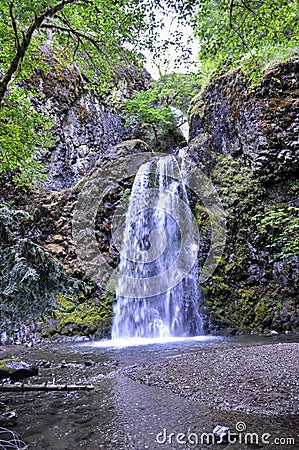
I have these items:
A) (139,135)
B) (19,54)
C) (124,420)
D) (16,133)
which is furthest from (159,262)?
(139,135)

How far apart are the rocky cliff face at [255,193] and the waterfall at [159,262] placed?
2.27 feet

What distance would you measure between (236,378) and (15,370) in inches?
121

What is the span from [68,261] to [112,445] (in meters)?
9.41

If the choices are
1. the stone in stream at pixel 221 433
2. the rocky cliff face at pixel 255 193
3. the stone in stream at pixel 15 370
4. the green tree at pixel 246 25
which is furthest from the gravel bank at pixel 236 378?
the green tree at pixel 246 25

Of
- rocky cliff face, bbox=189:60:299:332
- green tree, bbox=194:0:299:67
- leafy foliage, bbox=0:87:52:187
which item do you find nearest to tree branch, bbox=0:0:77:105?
leafy foliage, bbox=0:87:52:187

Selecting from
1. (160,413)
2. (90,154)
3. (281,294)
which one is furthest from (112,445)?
(90,154)

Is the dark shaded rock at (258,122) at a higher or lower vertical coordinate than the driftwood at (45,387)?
higher

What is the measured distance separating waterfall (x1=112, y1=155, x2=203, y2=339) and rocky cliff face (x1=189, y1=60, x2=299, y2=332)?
2.27ft

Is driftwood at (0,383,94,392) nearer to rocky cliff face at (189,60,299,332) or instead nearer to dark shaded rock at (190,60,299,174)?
rocky cliff face at (189,60,299,332)

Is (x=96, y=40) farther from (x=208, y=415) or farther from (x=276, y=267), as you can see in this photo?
(x=276, y=267)

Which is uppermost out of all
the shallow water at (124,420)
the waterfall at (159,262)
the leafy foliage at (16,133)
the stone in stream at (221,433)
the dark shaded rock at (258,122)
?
the dark shaded rock at (258,122)

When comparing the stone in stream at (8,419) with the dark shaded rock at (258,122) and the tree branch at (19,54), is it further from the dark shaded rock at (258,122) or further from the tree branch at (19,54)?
the dark shaded rock at (258,122)

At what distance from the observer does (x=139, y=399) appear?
3447mm

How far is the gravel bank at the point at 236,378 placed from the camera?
307 centimetres
